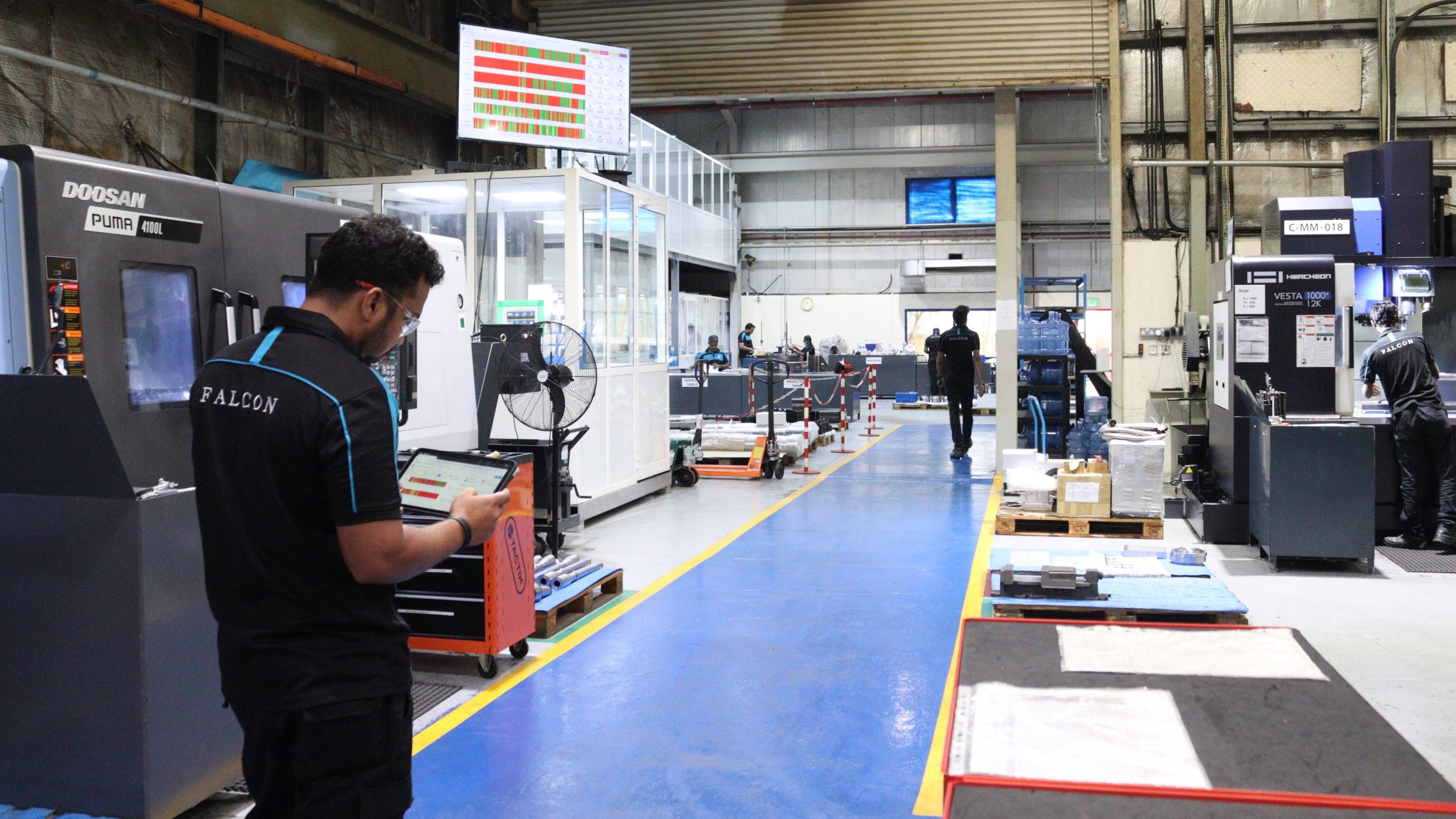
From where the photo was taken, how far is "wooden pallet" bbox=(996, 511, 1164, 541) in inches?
320

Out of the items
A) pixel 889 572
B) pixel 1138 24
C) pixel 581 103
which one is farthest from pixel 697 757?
pixel 1138 24

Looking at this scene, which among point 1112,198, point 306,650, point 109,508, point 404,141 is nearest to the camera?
point 306,650

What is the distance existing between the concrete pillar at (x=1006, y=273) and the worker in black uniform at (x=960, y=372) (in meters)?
1.00

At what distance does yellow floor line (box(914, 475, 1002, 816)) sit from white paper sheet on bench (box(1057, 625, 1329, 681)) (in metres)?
0.36

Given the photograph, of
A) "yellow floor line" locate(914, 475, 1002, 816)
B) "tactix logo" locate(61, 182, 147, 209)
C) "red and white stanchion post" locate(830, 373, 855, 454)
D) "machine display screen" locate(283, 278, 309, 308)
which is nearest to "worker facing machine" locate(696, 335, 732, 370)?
"red and white stanchion post" locate(830, 373, 855, 454)

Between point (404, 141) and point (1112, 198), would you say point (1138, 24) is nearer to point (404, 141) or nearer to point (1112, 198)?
point (1112, 198)

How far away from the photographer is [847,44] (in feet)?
38.2

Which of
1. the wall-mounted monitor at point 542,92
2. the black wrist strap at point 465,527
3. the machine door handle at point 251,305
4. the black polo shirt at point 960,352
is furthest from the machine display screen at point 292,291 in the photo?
the black polo shirt at point 960,352

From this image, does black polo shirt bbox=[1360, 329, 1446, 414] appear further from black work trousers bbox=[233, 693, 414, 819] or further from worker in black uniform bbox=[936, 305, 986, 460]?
black work trousers bbox=[233, 693, 414, 819]

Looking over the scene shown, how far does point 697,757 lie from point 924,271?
2284 cm

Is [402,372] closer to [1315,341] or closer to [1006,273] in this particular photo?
[1315,341]

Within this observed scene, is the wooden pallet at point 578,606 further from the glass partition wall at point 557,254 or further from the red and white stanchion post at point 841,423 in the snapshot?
the red and white stanchion post at point 841,423

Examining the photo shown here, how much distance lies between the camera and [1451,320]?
9375 mm

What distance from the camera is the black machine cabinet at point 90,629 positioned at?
3.26 metres
